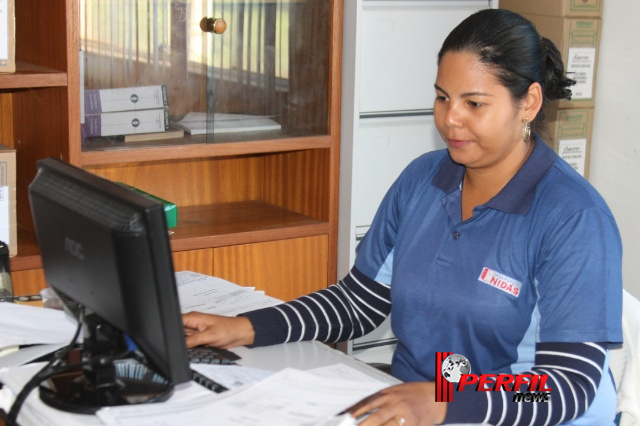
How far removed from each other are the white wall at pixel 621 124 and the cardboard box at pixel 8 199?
1888mm

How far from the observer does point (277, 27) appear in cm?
269

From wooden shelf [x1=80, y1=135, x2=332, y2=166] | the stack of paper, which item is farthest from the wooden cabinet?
the stack of paper

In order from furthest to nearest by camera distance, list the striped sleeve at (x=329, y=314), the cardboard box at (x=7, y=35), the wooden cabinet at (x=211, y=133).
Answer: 1. the wooden cabinet at (x=211, y=133)
2. the cardboard box at (x=7, y=35)
3. the striped sleeve at (x=329, y=314)

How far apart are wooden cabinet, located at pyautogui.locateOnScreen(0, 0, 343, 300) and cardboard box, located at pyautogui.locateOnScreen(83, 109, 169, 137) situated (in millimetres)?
42

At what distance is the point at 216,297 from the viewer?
1.80 meters

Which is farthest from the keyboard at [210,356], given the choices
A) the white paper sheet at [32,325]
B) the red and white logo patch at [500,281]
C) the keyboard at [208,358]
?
the red and white logo patch at [500,281]

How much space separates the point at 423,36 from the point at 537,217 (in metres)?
1.36

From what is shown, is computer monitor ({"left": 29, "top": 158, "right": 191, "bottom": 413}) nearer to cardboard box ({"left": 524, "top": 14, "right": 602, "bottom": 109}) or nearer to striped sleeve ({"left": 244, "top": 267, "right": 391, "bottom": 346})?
striped sleeve ({"left": 244, "top": 267, "right": 391, "bottom": 346})

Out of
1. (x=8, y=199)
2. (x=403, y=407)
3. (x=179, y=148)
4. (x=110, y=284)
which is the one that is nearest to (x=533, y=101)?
(x=403, y=407)

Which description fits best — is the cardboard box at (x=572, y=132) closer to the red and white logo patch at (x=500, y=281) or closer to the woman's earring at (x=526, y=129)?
the woman's earring at (x=526, y=129)

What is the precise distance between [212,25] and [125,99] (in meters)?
0.32

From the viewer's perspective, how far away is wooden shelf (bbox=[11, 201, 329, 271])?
256 cm

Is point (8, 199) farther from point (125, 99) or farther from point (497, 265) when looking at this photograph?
point (497, 265)

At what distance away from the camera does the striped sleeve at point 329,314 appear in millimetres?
1640
